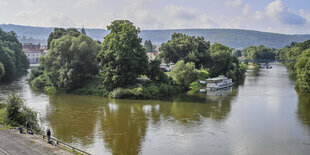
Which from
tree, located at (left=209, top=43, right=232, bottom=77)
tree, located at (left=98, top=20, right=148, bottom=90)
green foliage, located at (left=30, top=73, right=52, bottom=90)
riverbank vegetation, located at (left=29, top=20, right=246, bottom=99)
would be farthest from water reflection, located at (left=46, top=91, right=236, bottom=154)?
tree, located at (left=209, top=43, right=232, bottom=77)

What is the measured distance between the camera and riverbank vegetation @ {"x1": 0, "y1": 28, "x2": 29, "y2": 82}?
7194 centimetres

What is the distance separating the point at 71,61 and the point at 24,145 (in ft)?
119

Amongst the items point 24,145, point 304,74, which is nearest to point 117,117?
point 24,145

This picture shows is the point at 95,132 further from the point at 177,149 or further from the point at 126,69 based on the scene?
the point at 126,69

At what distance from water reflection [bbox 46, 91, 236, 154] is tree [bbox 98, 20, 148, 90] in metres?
4.16

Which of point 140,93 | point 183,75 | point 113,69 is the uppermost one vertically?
point 113,69

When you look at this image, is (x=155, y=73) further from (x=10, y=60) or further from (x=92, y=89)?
(x=10, y=60)

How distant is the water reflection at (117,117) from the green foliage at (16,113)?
3806mm

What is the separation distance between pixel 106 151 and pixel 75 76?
32.2 m

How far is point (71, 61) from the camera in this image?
5553 cm

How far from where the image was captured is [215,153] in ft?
83.3

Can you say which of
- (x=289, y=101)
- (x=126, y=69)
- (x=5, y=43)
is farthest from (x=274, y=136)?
(x=5, y=43)

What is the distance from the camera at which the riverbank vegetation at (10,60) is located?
71938mm

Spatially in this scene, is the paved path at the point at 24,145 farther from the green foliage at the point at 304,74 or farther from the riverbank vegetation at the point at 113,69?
the green foliage at the point at 304,74
